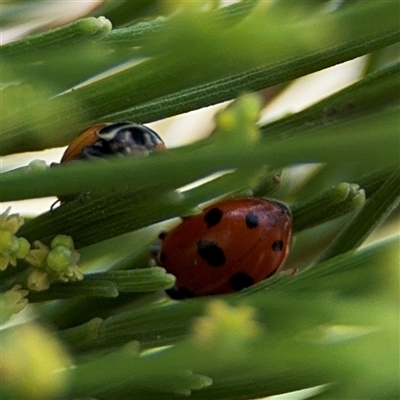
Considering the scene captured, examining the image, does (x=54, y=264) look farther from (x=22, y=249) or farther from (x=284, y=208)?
(x=284, y=208)

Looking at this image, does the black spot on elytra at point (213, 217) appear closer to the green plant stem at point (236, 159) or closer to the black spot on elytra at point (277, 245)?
the black spot on elytra at point (277, 245)

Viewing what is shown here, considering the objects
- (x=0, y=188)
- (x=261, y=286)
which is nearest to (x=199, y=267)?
(x=261, y=286)

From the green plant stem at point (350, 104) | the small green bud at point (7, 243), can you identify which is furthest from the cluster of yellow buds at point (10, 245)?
the green plant stem at point (350, 104)

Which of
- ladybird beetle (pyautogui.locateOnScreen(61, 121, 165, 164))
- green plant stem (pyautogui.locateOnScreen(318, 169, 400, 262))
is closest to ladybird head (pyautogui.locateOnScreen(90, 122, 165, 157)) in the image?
ladybird beetle (pyautogui.locateOnScreen(61, 121, 165, 164))

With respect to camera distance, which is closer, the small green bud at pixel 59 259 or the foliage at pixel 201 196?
the foliage at pixel 201 196

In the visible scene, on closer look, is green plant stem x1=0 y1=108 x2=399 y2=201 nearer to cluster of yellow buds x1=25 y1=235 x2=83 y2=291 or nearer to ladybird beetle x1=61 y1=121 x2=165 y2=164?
cluster of yellow buds x1=25 y1=235 x2=83 y2=291

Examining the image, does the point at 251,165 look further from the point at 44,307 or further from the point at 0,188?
the point at 44,307
